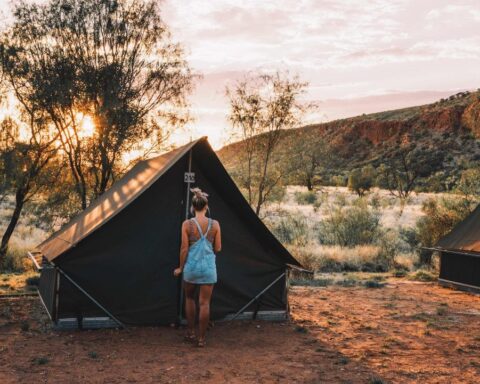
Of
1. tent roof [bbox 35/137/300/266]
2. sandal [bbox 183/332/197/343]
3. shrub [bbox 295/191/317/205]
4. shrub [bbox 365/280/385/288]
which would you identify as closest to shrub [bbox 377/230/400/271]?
shrub [bbox 365/280/385/288]

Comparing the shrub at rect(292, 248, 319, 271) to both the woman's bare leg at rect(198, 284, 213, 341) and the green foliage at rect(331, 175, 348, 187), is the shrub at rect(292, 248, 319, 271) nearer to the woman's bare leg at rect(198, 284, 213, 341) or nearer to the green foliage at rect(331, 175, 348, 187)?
the woman's bare leg at rect(198, 284, 213, 341)

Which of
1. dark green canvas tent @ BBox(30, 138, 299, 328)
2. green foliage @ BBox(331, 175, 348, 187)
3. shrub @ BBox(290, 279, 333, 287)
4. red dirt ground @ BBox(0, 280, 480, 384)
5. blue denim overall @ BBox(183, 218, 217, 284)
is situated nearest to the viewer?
red dirt ground @ BBox(0, 280, 480, 384)

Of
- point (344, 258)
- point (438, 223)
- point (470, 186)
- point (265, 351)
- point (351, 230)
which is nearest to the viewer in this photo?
point (265, 351)

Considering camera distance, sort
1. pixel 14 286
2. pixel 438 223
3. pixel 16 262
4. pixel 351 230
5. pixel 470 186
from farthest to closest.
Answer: pixel 351 230 → pixel 470 186 → pixel 438 223 → pixel 16 262 → pixel 14 286

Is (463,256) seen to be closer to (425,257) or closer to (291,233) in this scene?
(425,257)

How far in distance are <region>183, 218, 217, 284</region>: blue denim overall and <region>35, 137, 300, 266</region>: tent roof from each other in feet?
4.65

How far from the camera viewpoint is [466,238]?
42.4ft

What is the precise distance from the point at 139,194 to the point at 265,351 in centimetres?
280

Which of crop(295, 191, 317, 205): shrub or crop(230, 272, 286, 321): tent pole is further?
crop(295, 191, 317, 205): shrub

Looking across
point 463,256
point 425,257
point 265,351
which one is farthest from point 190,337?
point 425,257

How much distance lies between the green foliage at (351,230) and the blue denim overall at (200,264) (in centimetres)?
1554

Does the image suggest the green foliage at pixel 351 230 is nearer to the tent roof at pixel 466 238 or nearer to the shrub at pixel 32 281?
the tent roof at pixel 466 238

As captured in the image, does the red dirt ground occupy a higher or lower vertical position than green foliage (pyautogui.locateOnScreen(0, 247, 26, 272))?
higher

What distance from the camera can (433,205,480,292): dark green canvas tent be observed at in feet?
41.0
